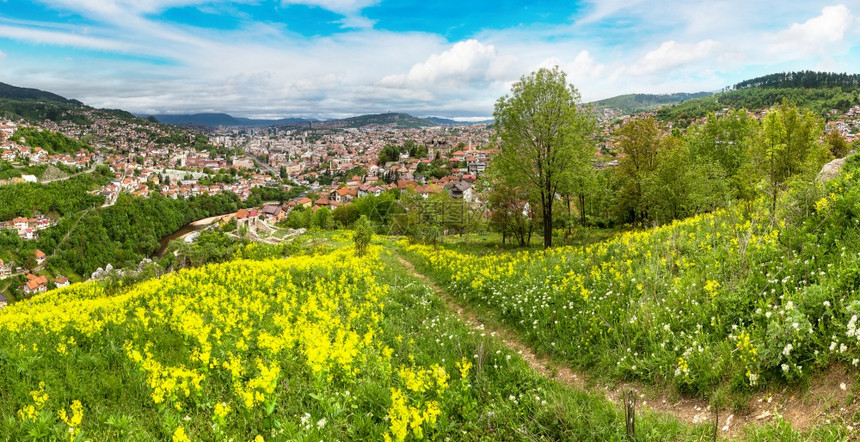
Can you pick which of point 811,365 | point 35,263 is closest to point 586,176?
point 811,365

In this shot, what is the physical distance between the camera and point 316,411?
4.54 m

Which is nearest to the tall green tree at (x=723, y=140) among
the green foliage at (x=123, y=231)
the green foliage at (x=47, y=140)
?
the green foliage at (x=123, y=231)

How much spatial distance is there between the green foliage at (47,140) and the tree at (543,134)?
18502cm

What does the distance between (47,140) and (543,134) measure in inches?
7886

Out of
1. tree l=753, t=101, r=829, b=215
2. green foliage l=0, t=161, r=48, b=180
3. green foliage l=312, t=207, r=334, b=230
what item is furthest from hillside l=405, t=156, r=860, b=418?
green foliage l=0, t=161, r=48, b=180

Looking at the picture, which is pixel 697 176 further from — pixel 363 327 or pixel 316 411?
pixel 316 411

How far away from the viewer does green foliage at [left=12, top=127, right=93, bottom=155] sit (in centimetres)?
13912

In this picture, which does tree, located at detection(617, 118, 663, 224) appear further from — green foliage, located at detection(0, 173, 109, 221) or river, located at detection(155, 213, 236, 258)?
green foliage, located at detection(0, 173, 109, 221)

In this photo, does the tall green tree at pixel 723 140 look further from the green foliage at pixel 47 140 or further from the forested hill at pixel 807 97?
the green foliage at pixel 47 140

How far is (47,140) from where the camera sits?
14575 cm

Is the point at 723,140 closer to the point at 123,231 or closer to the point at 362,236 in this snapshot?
the point at 362,236

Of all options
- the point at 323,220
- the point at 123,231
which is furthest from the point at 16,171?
the point at 323,220

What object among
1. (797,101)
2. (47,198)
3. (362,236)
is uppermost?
(797,101)

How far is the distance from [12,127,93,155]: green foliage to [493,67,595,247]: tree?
185 metres
